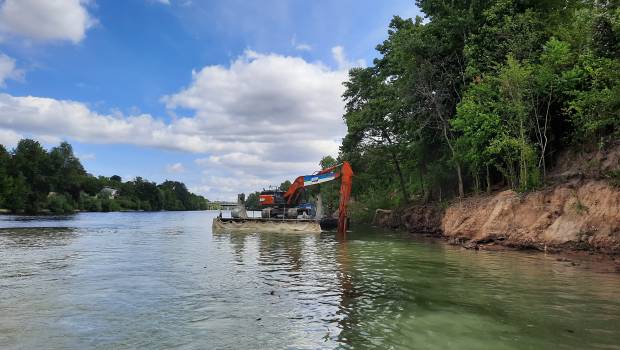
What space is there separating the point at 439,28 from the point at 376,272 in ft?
Answer: 78.8

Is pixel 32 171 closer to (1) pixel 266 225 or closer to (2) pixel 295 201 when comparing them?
(2) pixel 295 201

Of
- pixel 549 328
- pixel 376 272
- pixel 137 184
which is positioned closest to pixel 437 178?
pixel 376 272

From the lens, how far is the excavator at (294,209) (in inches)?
1459

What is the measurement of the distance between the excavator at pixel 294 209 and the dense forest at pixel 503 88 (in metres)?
7.75

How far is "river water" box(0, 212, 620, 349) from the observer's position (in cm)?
776

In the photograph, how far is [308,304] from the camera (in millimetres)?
10672

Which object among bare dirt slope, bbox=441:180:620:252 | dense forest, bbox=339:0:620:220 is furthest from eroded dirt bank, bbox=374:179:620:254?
dense forest, bbox=339:0:620:220

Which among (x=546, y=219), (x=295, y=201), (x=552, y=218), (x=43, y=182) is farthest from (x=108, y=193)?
(x=552, y=218)

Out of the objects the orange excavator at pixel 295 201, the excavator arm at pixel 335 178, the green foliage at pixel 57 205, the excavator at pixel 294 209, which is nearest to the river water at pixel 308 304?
the excavator arm at pixel 335 178

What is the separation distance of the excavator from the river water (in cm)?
1780

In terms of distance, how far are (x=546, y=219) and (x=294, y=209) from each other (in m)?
24.0

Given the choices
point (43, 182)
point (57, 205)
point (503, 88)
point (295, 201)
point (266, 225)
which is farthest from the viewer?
point (43, 182)

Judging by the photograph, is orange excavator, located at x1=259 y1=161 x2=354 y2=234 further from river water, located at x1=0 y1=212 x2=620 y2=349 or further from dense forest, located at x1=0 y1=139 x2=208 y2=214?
dense forest, located at x1=0 y1=139 x2=208 y2=214

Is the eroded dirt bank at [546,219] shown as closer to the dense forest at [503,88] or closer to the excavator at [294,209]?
the dense forest at [503,88]
